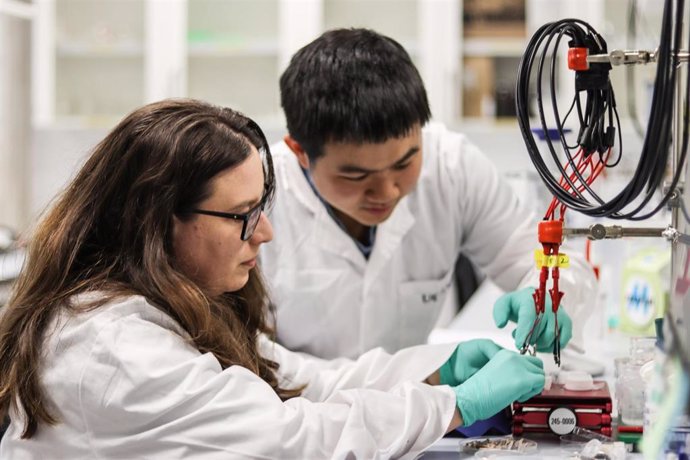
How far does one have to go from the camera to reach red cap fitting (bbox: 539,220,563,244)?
132 cm

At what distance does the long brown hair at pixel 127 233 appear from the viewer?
1.27 metres

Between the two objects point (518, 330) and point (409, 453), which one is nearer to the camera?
point (409, 453)

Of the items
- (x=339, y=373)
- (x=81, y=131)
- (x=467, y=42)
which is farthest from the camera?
(x=81, y=131)

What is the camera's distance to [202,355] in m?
1.24

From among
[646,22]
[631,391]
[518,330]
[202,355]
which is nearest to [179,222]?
[202,355]

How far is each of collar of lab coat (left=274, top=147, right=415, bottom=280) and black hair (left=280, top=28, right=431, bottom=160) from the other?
0.78ft

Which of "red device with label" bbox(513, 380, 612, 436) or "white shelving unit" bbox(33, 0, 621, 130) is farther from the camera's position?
"white shelving unit" bbox(33, 0, 621, 130)

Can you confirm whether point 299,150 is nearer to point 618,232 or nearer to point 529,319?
point 529,319

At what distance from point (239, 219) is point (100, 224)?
0.21 m

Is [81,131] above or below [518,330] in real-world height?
above

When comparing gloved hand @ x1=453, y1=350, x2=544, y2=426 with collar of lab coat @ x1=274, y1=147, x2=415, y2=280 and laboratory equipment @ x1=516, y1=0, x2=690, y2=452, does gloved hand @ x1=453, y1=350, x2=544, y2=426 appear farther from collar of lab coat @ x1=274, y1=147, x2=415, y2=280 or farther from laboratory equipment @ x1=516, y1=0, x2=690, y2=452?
collar of lab coat @ x1=274, y1=147, x2=415, y2=280

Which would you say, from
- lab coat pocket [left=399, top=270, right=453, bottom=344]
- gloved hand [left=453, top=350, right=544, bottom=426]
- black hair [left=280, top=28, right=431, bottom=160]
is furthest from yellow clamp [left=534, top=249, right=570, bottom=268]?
lab coat pocket [left=399, top=270, right=453, bottom=344]

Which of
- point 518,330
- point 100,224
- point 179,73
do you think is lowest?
point 518,330

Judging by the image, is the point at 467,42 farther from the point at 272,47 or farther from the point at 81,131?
the point at 81,131
